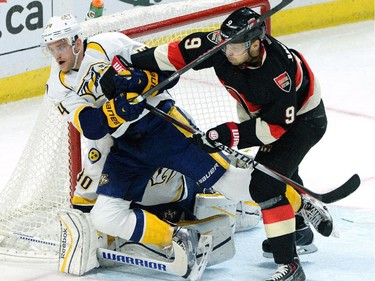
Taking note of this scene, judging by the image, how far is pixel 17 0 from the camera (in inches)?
239

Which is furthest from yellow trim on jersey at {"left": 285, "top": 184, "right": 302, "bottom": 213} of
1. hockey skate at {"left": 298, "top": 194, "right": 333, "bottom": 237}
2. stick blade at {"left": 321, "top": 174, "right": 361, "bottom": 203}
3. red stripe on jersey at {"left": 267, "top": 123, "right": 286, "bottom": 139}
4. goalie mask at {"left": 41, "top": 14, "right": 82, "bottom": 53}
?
goalie mask at {"left": 41, "top": 14, "right": 82, "bottom": 53}

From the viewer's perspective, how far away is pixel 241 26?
3900 mm

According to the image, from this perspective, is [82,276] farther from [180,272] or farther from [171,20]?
[171,20]

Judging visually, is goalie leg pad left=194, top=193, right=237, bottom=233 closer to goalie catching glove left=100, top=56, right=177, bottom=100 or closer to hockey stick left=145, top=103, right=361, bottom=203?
hockey stick left=145, top=103, right=361, bottom=203

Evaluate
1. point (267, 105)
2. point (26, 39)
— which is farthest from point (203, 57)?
point (26, 39)

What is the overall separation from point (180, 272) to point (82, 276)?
38 centimetres

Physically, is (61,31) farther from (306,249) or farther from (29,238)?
(306,249)

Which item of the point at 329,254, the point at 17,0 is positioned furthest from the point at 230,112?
the point at 17,0

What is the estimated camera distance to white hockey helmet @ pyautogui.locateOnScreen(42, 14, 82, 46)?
4.18 meters

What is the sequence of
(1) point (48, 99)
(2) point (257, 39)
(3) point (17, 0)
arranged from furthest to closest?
(3) point (17, 0), (1) point (48, 99), (2) point (257, 39)

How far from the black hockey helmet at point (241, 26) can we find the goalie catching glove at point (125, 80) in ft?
1.13

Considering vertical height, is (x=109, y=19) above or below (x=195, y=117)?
above

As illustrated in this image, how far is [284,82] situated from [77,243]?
1004 mm

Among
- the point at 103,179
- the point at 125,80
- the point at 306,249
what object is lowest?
the point at 306,249
